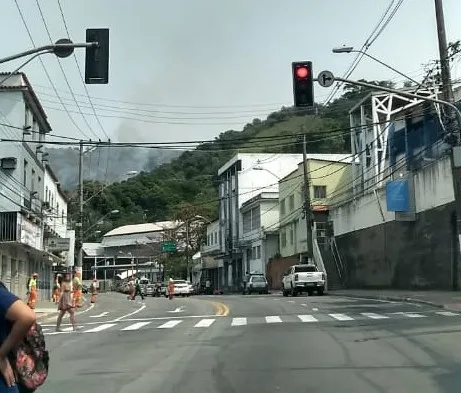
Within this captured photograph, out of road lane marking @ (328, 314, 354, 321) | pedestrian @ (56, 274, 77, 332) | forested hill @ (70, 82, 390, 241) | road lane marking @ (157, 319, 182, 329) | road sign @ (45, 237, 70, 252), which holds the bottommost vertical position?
road lane marking @ (157, 319, 182, 329)

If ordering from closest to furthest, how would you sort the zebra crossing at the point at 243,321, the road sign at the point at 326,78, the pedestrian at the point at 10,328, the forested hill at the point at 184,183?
the pedestrian at the point at 10,328 → the zebra crossing at the point at 243,321 → the road sign at the point at 326,78 → the forested hill at the point at 184,183

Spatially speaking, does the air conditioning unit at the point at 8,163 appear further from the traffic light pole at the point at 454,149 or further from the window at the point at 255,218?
the window at the point at 255,218

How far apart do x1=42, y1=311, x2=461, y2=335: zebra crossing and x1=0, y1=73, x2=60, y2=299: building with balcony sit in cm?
1547

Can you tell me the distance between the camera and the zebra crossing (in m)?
18.9

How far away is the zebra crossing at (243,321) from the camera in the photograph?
18.9 metres

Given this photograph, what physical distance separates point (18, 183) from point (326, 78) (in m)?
24.6

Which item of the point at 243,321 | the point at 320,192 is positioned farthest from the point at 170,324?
the point at 320,192

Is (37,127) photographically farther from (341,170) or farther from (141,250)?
(141,250)

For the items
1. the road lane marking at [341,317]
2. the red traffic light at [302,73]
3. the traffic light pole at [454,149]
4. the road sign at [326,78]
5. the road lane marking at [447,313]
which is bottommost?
→ the road lane marking at [341,317]

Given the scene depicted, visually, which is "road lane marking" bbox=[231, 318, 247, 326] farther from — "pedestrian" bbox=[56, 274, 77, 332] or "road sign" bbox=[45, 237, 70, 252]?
"road sign" bbox=[45, 237, 70, 252]

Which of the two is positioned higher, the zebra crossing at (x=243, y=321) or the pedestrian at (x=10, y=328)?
the pedestrian at (x=10, y=328)

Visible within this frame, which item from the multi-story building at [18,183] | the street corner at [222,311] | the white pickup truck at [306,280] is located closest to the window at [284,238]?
the white pickup truck at [306,280]

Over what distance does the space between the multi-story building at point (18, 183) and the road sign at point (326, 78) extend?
750 inches

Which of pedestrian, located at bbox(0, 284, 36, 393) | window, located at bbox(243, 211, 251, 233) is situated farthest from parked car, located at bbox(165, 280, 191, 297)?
pedestrian, located at bbox(0, 284, 36, 393)
